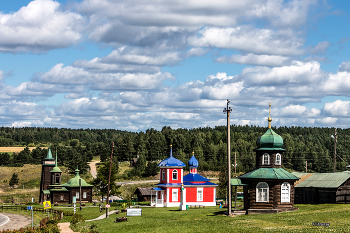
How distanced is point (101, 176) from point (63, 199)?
10.4 metres

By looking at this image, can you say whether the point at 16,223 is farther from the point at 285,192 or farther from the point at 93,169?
the point at 93,169

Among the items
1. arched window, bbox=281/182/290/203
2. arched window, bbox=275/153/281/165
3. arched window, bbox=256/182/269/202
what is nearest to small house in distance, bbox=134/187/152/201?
arched window, bbox=275/153/281/165

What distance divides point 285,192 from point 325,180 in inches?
318

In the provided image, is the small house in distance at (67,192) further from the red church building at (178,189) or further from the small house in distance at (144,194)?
the red church building at (178,189)

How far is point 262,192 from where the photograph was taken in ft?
152

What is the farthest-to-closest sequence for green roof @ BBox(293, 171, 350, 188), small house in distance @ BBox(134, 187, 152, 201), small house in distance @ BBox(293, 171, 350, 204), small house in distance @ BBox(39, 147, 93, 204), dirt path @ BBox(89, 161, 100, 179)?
dirt path @ BBox(89, 161, 100, 179) < small house in distance @ BBox(134, 187, 152, 201) < small house in distance @ BBox(39, 147, 93, 204) < green roof @ BBox(293, 171, 350, 188) < small house in distance @ BBox(293, 171, 350, 204)

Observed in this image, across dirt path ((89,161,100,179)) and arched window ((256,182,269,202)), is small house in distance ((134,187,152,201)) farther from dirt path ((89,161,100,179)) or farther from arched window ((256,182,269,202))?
dirt path ((89,161,100,179))

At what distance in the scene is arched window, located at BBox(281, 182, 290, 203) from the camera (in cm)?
4622

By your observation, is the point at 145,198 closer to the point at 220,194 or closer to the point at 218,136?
the point at 220,194

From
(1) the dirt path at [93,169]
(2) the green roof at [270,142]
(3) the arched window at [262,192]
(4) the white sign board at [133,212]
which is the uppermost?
(2) the green roof at [270,142]

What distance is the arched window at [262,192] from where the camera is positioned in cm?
4619

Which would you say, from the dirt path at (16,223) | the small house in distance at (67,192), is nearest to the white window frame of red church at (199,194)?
the small house in distance at (67,192)

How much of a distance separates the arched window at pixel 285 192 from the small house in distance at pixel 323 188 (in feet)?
19.5

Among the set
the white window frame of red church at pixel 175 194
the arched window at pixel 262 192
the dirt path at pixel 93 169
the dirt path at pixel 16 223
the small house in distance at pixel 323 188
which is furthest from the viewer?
the dirt path at pixel 93 169
